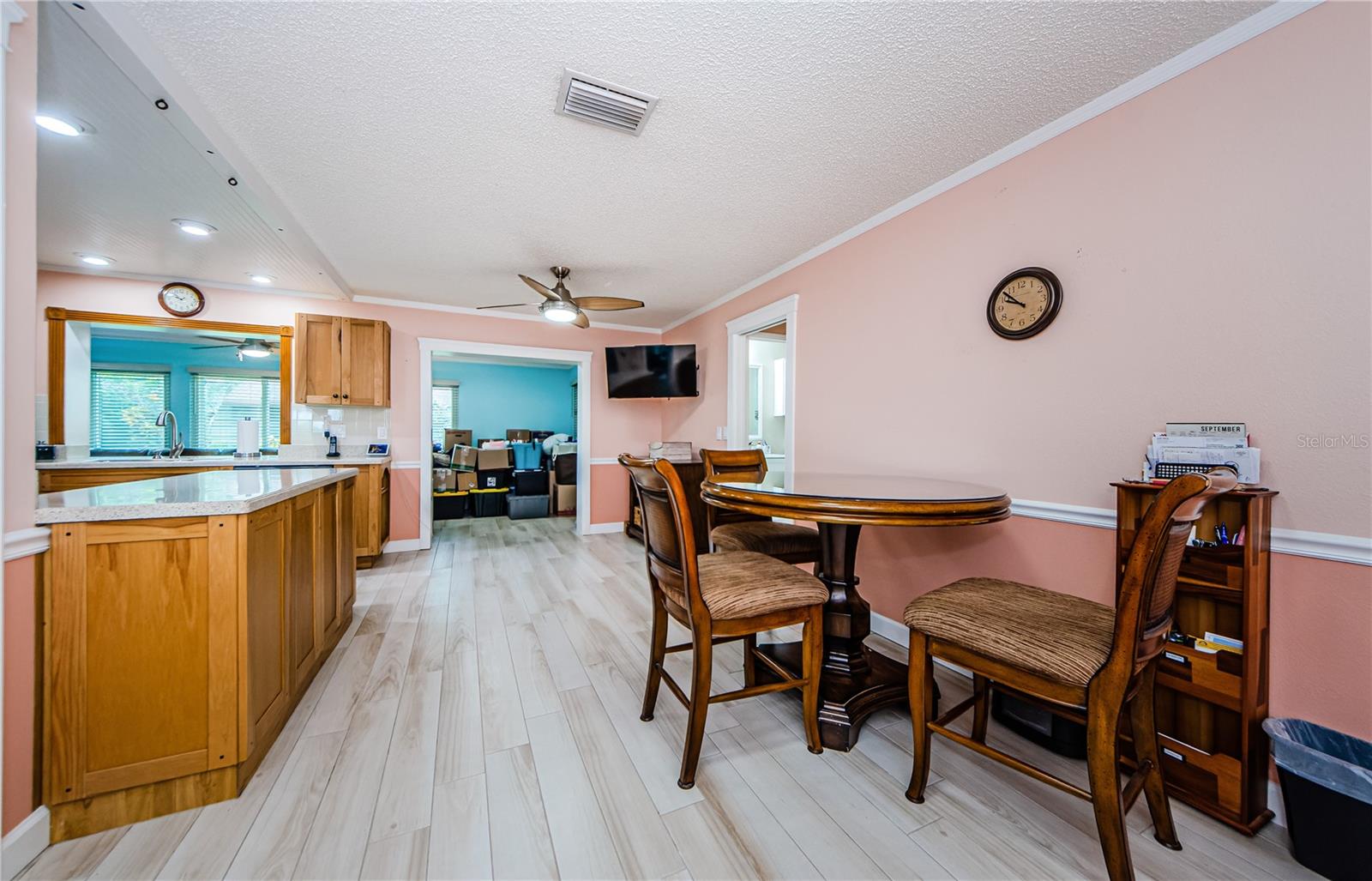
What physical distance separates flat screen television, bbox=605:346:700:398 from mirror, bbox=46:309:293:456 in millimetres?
2951

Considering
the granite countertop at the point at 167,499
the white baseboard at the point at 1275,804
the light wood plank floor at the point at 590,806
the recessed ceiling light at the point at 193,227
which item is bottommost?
the light wood plank floor at the point at 590,806

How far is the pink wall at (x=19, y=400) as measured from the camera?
3.62 ft

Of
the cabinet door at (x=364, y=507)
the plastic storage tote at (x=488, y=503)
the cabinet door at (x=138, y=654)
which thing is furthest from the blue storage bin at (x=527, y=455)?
the cabinet door at (x=138, y=654)

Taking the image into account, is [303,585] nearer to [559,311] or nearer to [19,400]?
[19,400]

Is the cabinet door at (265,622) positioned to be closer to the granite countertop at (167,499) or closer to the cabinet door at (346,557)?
the granite countertop at (167,499)

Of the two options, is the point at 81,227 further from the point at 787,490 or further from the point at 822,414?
the point at 822,414

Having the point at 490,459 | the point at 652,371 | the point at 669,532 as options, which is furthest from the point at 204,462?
the point at 669,532

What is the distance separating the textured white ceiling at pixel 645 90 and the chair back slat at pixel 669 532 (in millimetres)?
1410

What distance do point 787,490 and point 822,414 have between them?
5.63ft

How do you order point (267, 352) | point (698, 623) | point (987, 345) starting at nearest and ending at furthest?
point (698, 623) < point (987, 345) < point (267, 352)

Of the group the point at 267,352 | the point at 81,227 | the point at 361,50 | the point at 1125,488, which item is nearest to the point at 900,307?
the point at 1125,488

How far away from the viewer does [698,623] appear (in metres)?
1.47

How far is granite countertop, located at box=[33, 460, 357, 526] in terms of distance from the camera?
1.26m

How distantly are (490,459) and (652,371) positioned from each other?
285 centimetres
